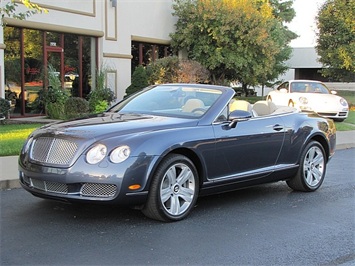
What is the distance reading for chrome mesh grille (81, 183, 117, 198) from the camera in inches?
200

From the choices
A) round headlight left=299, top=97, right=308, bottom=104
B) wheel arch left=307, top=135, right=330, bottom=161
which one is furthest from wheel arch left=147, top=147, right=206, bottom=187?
round headlight left=299, top=97, right=308, bottom=104

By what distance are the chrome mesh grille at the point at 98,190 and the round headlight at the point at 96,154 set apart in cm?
25

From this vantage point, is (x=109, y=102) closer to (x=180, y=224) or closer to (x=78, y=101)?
(x=78, y=101)

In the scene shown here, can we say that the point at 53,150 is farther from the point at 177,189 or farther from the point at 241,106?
the point at 241,106

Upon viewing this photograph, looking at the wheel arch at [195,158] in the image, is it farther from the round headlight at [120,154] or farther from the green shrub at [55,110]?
the green shrub at [55,110]

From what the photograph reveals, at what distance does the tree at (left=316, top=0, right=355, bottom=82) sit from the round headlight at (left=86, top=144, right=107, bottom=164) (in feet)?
74.0

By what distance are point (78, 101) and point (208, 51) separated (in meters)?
8.04

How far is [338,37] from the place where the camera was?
2578 centimetres

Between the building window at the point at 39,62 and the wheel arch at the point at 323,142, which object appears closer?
the wheel arch at the point at 323,142

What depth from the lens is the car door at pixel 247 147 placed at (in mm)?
6030

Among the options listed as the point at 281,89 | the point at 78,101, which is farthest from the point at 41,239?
the point at 281,89

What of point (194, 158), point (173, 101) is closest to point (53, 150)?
point (194, 158)

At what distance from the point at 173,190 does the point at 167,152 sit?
1.54 ft

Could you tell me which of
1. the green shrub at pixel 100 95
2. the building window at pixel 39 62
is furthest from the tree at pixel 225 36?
the green shrub at pixel 100 95
